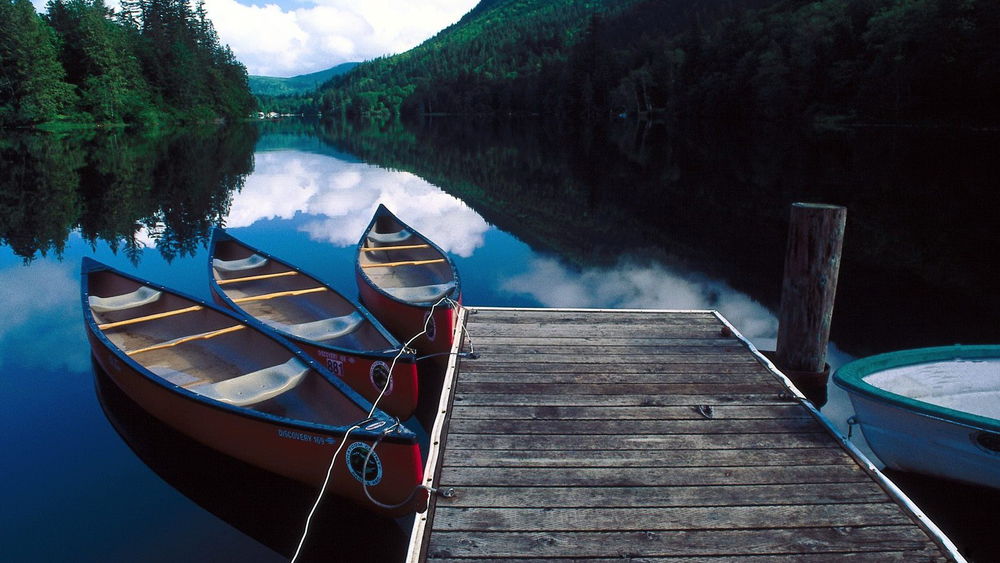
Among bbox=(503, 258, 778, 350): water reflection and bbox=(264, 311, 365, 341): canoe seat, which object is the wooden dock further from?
bbox=(503, 258, 778, 350): water reflection

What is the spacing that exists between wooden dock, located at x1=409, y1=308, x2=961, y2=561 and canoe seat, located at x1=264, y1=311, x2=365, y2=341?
6.54ft

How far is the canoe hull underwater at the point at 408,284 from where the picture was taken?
770cm

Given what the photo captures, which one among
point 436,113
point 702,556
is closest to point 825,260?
point 702,556

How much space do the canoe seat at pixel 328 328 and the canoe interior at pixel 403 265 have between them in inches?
66.3

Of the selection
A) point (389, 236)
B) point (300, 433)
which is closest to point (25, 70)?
point (389, 236)

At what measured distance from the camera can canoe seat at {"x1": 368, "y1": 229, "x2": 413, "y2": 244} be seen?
1208 cm

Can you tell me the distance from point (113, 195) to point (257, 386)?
21261 mm

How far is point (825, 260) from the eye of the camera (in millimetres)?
5750

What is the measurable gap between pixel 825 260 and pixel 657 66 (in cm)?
8303

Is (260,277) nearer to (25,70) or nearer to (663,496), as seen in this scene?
(663,496)

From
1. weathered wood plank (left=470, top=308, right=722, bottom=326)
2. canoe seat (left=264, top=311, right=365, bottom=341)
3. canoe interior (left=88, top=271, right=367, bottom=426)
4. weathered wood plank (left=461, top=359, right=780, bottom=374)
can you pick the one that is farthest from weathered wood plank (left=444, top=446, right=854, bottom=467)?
canoe seat (left=264, top=311, right=365, bottom=341)

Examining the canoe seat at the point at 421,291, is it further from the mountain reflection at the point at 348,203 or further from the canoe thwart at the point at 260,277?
the mountain reflection at the point at 348,203

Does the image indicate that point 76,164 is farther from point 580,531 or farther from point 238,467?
point 580,531

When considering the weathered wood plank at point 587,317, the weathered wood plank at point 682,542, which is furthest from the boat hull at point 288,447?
the weathered wood plank at point 587,317
